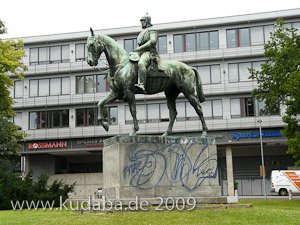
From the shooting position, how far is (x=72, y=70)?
4912cm

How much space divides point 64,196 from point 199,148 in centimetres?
1362

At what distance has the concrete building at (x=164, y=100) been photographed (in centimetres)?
4500

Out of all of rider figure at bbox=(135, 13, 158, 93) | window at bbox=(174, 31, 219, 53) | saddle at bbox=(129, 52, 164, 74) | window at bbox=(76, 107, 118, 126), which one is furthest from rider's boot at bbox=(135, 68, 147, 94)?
window at bbox=(174, 31, 219, 53)

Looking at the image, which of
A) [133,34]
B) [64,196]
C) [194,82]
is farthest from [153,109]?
[194,82]

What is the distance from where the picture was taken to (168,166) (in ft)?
47.4

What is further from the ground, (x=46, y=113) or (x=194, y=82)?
(x=46, y=113)

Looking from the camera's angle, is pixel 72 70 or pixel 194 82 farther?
pixel 72 70

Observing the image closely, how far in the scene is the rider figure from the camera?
14.4 metres

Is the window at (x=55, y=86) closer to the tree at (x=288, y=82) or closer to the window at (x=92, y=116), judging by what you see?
the window at (x=92, y=116)

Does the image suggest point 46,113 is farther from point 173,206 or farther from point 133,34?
point 173,206

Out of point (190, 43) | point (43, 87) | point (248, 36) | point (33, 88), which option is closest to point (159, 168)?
point (190, 43)

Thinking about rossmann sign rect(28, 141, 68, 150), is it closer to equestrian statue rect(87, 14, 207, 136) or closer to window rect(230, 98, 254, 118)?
window rect(230, 98, 254, 118)

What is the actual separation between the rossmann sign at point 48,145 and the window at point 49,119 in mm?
1833

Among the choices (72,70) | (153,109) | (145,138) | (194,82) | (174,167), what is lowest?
(174,167)
